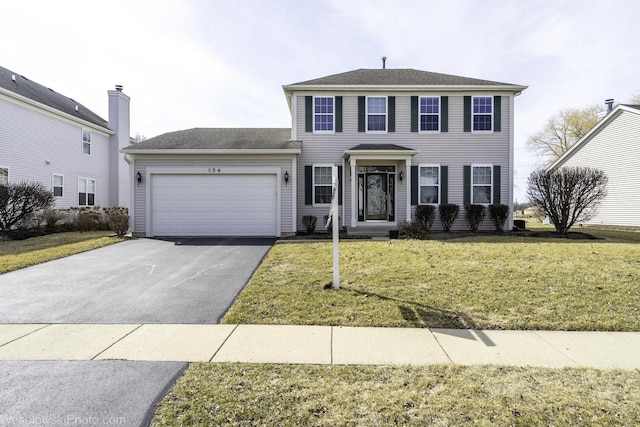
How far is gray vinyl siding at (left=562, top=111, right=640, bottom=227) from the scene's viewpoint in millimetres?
15375

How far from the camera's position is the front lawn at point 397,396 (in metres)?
2.31

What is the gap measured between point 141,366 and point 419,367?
8.79 feet

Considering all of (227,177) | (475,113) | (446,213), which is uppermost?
(475,113)

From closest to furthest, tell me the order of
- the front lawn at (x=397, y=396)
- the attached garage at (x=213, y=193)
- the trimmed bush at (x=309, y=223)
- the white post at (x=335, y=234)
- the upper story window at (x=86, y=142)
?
the front lawn at (x=397, y=396)
the white post at (x=335, y=234)
the attached garage at (x=213, y=193)
the trimmed bush at (x=309, y=223)
the upper story window at (x=86, y=142)

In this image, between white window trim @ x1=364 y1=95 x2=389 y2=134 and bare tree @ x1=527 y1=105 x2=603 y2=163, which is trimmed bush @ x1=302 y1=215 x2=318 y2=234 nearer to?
white window trim @ x1=364 y1=95 x2=389 y2=134

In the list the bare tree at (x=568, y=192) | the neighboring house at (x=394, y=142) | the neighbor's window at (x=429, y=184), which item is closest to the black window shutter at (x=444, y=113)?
the neighboring house at (x=394, y=142)

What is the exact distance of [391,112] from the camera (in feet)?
43.5

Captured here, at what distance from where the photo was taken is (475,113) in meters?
13.3

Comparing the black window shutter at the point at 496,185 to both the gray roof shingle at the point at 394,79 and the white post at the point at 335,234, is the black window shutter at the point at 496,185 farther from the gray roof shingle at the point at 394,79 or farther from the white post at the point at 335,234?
the white post at the point at 335,234

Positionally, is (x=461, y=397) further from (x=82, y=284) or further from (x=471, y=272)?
(x=82, y=284)

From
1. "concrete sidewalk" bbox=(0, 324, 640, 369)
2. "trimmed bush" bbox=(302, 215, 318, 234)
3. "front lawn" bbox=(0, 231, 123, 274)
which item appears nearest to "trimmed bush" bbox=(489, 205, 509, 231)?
"trimmed bush" bbox=(302, 215, 318, 234)

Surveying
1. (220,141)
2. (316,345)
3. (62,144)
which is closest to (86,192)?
(62,144)

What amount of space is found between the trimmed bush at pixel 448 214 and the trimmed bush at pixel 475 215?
557 mm

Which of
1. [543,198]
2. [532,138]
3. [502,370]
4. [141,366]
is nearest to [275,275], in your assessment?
[141,366]
